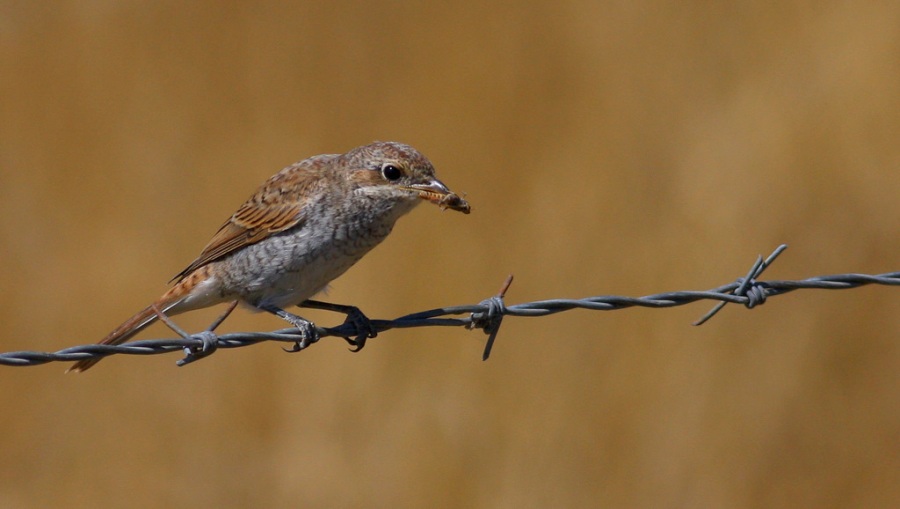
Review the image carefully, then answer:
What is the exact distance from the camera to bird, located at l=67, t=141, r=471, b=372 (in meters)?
4.69

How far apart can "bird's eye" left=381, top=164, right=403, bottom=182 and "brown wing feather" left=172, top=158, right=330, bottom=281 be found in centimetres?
35

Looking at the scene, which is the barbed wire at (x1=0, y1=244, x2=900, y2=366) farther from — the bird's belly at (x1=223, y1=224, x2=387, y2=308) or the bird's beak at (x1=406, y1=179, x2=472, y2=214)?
the bird's beak at (x1=406, y1=179, x2=472, y2=214)

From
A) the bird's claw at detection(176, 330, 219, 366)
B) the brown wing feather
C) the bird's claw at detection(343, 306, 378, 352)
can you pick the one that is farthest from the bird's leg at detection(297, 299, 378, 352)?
the bird's claw at detection(176, 330, 219, 366)

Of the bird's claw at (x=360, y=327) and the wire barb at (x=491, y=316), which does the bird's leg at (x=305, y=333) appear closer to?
the bird's claw at (x=360, y=327)

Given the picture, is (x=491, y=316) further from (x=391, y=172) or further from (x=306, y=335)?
(x=391, y=172)

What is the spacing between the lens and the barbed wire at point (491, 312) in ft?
11.8

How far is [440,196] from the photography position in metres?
4.54

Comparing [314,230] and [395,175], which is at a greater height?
[395,175]

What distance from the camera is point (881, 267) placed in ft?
22.9

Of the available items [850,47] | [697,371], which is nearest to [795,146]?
[850,47]

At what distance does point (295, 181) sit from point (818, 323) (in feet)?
12.5

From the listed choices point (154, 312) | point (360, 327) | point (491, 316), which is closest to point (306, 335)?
point (360, 327)

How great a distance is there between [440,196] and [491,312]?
2.48 ft

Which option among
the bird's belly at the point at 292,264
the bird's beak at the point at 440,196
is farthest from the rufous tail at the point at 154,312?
the bird's beak at the point at 440,196
